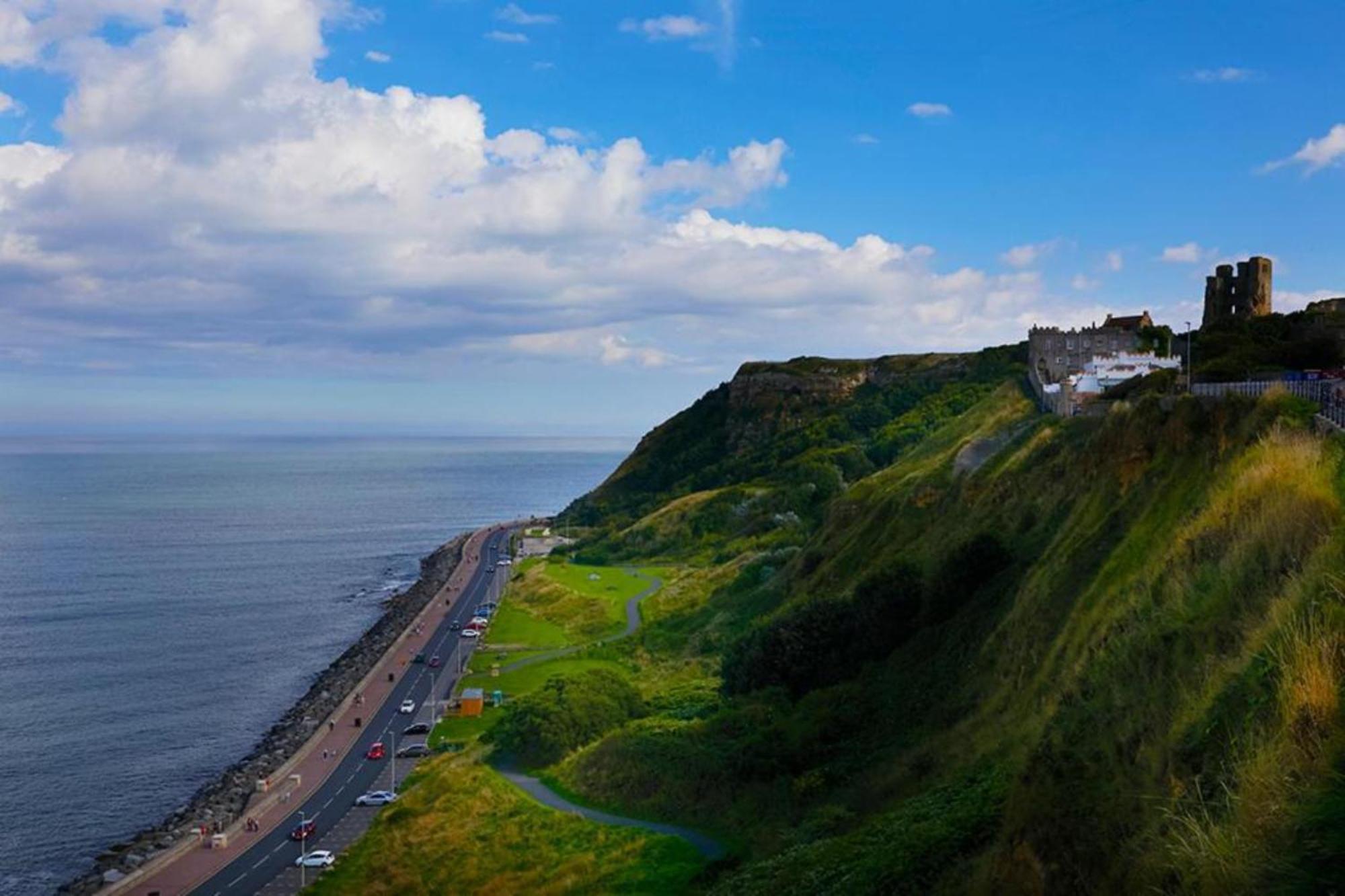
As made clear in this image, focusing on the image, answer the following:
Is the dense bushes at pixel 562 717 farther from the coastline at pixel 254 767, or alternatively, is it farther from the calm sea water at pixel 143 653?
the calm sea water at pixel 143 653

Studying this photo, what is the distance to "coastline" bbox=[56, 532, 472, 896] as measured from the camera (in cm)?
4262

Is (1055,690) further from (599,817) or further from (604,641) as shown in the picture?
(604,641)

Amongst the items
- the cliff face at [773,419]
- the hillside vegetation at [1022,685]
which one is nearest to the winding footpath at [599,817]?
the hillside vegetation at [1022,685]

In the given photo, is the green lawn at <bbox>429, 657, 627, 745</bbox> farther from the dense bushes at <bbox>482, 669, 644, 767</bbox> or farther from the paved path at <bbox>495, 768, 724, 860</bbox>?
the paved path at <bbox>495, 768, 724, 860</bbox>

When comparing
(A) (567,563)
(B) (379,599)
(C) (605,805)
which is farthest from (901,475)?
(B) (379,599)

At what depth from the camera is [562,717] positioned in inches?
1745

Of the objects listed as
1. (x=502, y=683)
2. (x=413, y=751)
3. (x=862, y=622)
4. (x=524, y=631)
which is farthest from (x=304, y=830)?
(x=524, y=631)

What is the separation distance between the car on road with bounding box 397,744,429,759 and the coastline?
6.05 meters

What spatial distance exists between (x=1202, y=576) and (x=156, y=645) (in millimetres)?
77767

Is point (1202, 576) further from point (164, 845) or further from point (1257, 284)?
point (1257, 284)

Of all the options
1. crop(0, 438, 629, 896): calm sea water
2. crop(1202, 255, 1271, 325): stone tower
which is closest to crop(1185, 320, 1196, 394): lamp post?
crop(1202, 255, 1271, 325): stone tower

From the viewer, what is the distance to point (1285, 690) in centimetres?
1052

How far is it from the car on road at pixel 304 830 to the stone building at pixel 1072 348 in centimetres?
4576

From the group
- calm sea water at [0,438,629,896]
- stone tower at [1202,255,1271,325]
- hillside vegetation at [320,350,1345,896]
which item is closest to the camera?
hillside vegetation at [320,350,1345,896]
